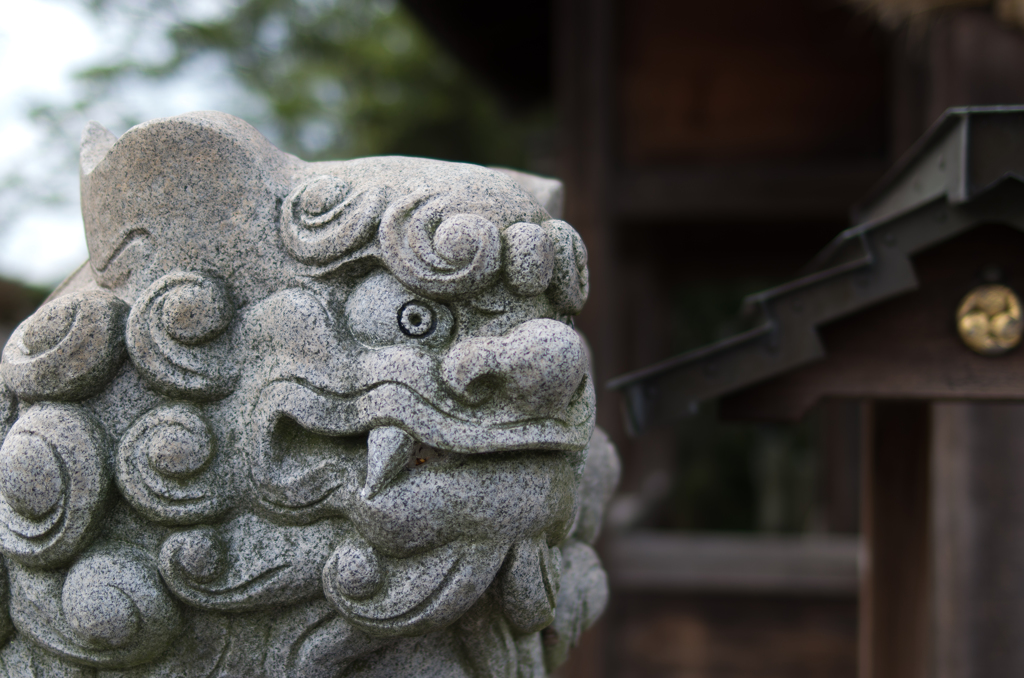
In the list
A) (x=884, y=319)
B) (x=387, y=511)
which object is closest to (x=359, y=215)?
(x=387, y=511)

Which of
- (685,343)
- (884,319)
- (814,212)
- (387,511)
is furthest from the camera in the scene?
(685,343)

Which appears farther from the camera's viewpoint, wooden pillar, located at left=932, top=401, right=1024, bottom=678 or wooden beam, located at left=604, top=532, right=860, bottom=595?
wooden beam, located at left=604, top=532, right=860, bottom=595

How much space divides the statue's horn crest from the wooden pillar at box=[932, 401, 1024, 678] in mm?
2615

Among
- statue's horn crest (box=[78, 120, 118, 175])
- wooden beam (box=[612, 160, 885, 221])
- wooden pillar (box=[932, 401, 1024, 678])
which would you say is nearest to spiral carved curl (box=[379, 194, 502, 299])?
statue's horn crest (box=[78, 120, 118, 175])

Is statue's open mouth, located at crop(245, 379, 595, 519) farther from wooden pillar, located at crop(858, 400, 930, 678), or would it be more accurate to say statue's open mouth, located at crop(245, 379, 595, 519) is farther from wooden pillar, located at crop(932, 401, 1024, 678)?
wooden pillar, located at crop(932, 401, 1024, 678)

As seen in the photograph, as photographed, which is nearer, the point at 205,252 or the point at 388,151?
the point at 205,252

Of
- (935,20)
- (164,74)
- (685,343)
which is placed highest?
(164,74)

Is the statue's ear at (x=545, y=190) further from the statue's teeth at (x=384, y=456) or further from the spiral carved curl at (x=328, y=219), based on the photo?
the statue's teeth at (x=384, y=456)

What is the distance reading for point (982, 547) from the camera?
3.02 m

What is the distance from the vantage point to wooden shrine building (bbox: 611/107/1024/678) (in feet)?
6.91

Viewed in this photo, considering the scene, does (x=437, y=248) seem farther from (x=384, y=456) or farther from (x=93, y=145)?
(x=93, y=145)

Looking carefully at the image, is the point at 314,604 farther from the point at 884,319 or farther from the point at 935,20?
the point at 935,20

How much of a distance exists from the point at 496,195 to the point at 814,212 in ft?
10.4

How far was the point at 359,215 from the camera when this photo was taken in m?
1.56
